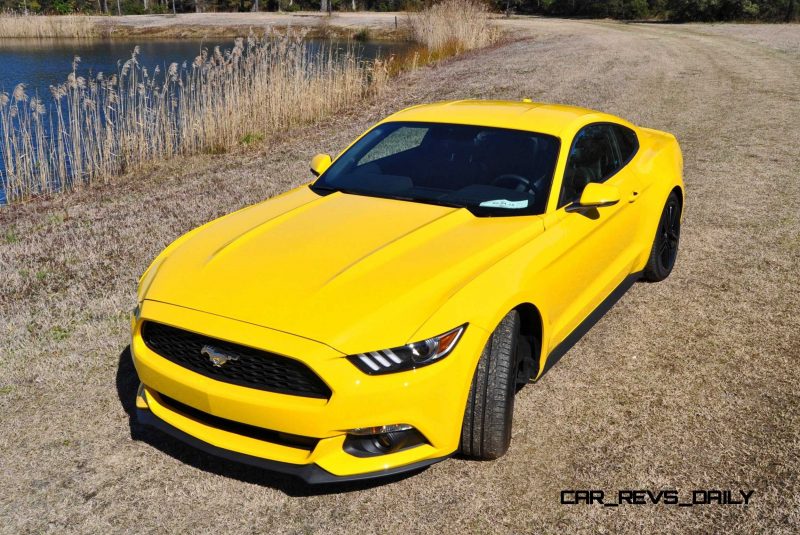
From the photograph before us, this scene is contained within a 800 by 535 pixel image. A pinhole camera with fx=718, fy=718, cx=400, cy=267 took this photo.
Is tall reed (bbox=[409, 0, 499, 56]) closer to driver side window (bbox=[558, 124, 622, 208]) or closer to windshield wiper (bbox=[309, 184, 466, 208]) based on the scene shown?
driver side window (bbox=[558, 124, 622, 208])

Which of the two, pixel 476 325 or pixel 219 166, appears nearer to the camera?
pixel 476 325

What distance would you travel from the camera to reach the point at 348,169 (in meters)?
4.58

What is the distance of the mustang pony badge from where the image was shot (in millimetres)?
2924

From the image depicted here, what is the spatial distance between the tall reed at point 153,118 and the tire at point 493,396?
8157 millimetres

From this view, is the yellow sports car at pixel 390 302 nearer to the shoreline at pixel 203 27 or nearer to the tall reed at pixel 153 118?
the tall reed at pixel 153 118

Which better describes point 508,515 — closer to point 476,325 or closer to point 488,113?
point 476,325

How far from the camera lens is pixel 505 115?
14.9 ft

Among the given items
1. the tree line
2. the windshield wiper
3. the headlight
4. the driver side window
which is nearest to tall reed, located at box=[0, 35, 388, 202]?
the windshield wiper

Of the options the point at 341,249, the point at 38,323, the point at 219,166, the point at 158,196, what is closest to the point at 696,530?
the point at 341,249

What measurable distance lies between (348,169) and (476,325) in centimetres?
193

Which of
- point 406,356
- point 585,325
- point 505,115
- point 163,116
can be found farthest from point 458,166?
point 163,116

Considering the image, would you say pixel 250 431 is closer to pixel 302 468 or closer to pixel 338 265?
pixel 302 468

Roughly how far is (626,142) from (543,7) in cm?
5962

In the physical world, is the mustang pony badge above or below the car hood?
below
